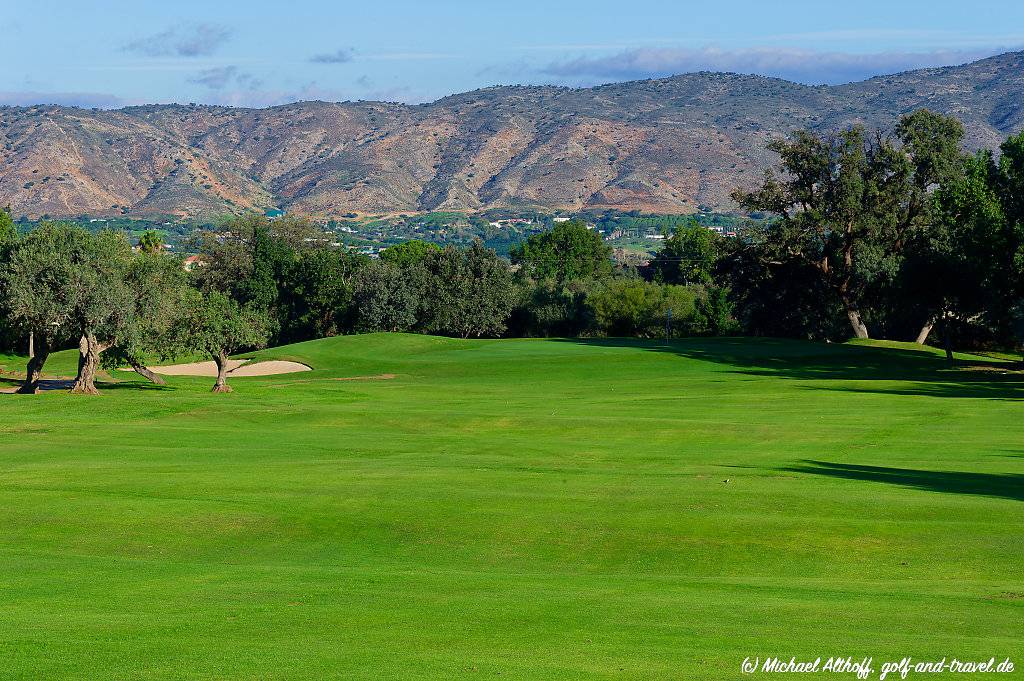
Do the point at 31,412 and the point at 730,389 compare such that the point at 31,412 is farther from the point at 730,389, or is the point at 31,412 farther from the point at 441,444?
the point at 730,389

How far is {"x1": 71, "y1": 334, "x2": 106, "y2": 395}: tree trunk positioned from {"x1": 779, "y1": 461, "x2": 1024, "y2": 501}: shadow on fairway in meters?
34.6

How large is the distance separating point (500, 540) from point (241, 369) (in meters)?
61.9

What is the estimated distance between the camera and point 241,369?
77875mm

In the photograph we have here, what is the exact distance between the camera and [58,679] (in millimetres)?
10359

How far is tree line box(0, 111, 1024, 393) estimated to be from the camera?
169 feet

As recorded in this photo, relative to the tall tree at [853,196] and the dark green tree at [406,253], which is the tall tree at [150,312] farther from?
the dark green tree at [406,253]

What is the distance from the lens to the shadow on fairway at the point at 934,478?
22.7 meters

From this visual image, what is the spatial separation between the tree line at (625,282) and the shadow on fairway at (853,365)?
3.04 metres

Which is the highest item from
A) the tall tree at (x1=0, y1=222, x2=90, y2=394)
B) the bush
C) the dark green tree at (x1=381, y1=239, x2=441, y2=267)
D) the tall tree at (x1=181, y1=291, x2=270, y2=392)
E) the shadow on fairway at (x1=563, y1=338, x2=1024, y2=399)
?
the tall tree at (x1=0, y1=222, x2=90, y2=394)

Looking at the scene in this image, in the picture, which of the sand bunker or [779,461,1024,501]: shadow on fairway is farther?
the sand bunker

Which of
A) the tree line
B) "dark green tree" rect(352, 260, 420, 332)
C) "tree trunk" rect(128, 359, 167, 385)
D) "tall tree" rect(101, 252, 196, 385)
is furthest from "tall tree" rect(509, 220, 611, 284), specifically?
"tall tree" rect(101, 252, 196, 385)

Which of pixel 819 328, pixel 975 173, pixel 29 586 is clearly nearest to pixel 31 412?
pixel 29 586

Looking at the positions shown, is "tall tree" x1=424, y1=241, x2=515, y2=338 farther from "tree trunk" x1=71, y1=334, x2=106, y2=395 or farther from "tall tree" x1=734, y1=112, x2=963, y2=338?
"tree trunk" x1=71, y1=334, x2=106, y2=395

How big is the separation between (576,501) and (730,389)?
33.1 m
